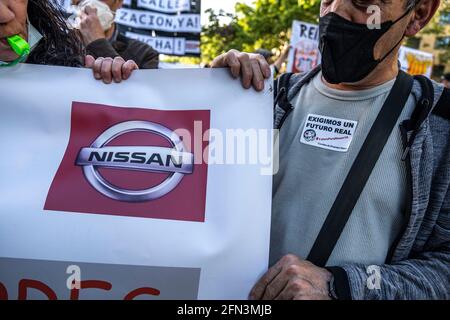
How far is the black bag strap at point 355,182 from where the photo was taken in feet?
4.33

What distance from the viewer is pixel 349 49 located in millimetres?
1511

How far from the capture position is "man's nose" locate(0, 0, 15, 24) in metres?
1.31

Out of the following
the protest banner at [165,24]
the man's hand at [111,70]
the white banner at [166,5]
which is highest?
the white banner at [166,5]

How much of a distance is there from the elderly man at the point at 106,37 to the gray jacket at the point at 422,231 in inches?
59.0

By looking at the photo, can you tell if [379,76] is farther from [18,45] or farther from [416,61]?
[416,61]

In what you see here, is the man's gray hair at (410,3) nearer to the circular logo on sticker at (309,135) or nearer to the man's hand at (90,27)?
the circular logo on sticker at (309,135)

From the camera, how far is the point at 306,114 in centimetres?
156

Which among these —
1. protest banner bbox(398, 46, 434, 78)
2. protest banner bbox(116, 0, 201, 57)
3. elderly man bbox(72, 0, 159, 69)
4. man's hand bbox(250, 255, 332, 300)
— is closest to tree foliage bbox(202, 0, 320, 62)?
protest banner bbox(398, 46, 434, 78)

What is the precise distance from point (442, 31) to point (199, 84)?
23861mm

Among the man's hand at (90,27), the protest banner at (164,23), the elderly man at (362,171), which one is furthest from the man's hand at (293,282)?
the protest banner at (164,23)

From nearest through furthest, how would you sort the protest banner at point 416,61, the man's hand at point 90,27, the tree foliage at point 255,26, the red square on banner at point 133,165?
the red square on banner at point 133,165
the man's hand at point 90,27
the protest banner at point 416,61
the tree foliage at point 255,26

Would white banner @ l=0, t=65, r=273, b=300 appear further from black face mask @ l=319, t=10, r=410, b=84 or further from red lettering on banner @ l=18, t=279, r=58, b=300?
black face mask @ l=319, t=10, r=410, b=84

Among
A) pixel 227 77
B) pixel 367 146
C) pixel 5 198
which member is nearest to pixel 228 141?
pixel 227 77
